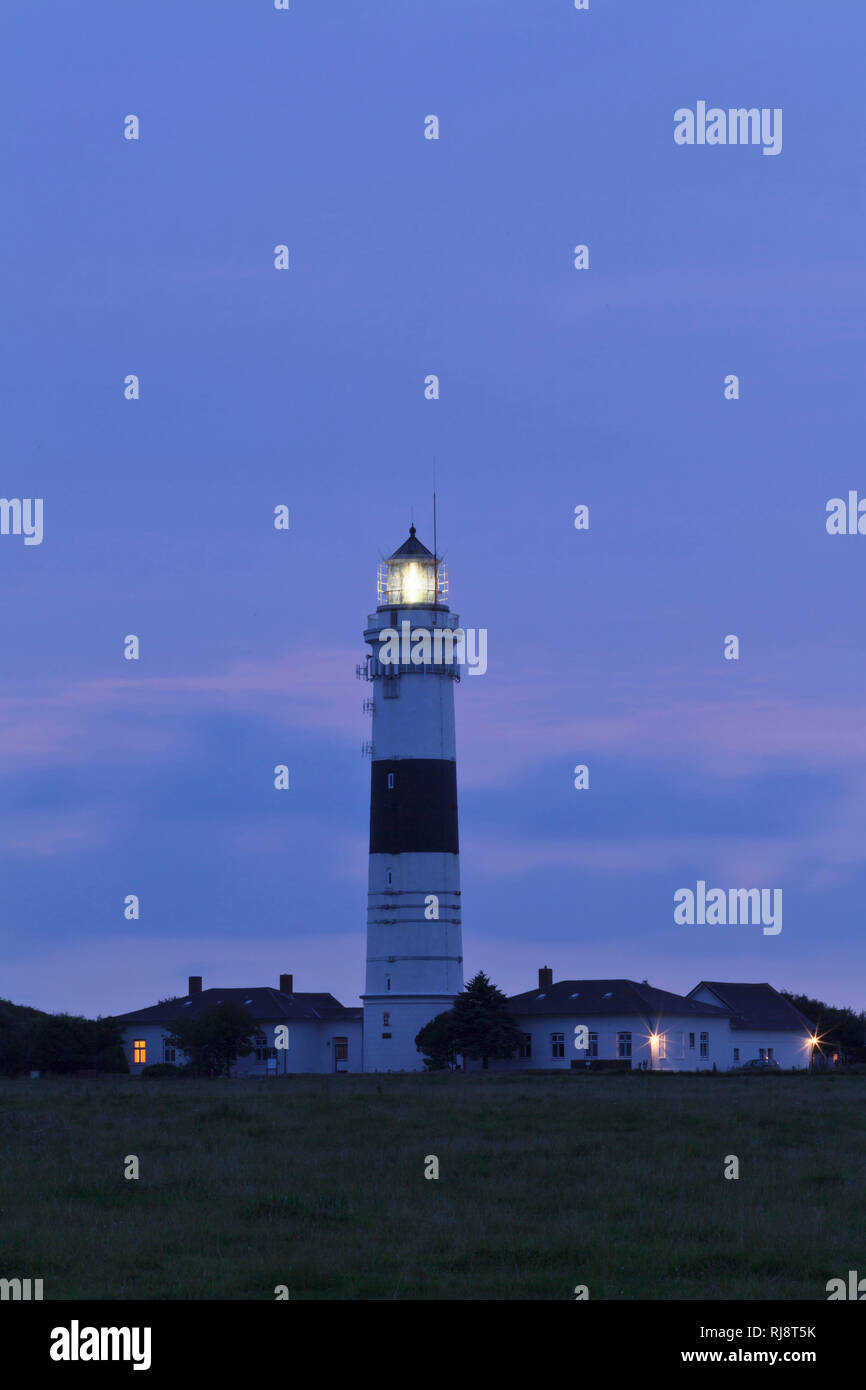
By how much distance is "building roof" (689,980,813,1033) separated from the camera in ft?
309

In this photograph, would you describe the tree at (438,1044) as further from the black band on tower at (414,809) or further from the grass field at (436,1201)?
the grass field at (436,1201)

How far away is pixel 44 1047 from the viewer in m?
73.9

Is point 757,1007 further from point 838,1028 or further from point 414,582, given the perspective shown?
point 414,582

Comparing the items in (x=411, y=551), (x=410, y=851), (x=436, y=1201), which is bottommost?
(x=436, y=1201)

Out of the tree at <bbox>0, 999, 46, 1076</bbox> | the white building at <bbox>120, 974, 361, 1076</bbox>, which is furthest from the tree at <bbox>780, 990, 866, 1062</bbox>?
the tree at <bbox>0, 999, 46, 1076</bbox>

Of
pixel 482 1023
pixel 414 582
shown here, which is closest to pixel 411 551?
pixel 414 582

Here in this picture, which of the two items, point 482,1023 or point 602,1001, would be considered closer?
point 482,1023

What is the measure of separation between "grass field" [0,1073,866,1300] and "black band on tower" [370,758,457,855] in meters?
36.8

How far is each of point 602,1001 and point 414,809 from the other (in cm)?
1829

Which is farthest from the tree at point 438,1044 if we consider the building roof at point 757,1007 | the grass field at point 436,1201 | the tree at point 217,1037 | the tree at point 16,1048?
the grass field at point 436,1201

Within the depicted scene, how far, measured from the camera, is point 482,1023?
239 feet

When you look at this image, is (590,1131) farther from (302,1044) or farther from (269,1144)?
(302,1044)

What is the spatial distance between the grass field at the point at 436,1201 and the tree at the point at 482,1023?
122 feet

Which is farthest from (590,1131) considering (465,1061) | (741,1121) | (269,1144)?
(465,1061)
